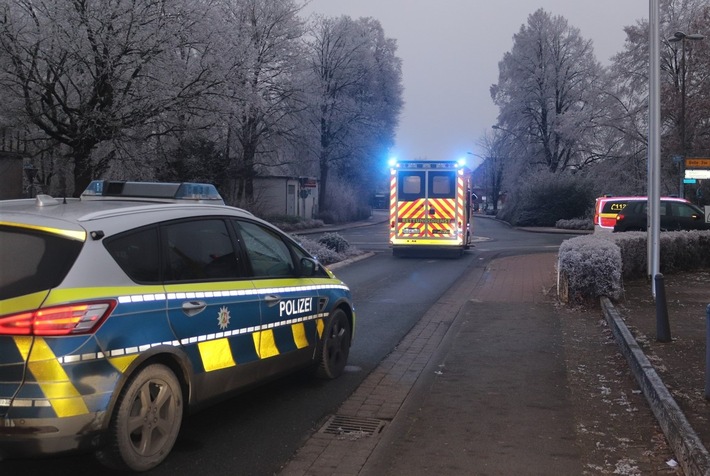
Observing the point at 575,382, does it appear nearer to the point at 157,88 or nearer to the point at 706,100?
the point at 157,88

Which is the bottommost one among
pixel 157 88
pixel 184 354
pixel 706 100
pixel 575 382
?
pixel 575 382

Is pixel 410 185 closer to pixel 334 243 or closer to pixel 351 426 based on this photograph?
pixel 334 243

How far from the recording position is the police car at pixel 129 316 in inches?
147

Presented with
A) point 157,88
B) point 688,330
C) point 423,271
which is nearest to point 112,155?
point 157,88

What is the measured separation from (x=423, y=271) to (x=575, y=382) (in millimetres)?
10866

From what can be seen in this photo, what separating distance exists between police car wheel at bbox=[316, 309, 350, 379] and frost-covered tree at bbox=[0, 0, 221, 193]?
11.0m

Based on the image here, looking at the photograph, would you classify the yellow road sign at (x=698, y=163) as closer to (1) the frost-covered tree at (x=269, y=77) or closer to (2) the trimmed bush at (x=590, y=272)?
(2) the trimmed bush at (x=590, y=272)

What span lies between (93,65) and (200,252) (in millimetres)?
13157

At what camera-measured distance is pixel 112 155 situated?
1745 centimetres

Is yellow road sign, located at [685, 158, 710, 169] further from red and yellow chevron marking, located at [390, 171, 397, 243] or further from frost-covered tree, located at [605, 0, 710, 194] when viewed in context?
red and yellow chevron marking, located at [390, 171, 397, 243]

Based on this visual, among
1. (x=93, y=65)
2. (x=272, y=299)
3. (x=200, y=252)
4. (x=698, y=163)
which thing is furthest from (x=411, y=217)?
(x=200, y=252)

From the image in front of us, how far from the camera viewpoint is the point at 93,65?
54.0 ft

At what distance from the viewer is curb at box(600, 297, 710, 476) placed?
4191mm

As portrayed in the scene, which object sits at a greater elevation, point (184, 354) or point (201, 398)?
point (184, 354)
